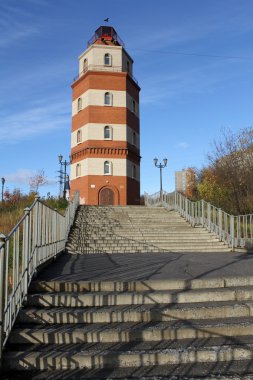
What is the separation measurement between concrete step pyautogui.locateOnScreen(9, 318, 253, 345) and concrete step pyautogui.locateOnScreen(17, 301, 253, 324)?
0.64ft

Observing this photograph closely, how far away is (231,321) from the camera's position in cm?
455

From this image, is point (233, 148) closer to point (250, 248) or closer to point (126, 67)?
point (126, 67)

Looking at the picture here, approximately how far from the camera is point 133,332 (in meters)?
4.24

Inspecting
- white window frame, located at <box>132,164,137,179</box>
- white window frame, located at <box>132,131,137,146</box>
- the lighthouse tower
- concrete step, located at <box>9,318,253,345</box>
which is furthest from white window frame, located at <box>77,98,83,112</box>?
concrete step, located at <box>9,318,253,345</box>

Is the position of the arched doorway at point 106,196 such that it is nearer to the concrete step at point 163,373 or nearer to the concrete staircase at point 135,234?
the concrete staircase at point 135,234

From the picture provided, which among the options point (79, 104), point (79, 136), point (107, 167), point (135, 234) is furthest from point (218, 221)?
point (79, 104)

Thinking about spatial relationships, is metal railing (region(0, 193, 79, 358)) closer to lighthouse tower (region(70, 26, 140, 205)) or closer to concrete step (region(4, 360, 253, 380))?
concrete step (region(4, 360, 253, 380))

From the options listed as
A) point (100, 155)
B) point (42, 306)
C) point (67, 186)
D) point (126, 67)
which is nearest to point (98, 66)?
point (126, 67)

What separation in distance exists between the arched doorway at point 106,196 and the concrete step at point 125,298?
23.8 metres

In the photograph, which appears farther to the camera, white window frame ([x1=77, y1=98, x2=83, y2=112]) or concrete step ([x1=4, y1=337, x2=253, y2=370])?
white window frame ([x1=77, y1=98, x2=83, y2=112])

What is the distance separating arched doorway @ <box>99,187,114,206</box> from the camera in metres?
29.0

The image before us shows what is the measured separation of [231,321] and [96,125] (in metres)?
26.1

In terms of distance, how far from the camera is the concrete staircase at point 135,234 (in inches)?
533

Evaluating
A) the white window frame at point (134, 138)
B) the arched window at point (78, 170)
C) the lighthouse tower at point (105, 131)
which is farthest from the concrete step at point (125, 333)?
the white window frame at point (134, 138)
